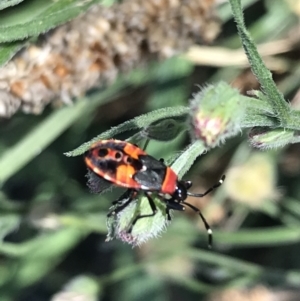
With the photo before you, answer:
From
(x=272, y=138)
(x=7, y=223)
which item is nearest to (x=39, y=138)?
(x=7, y=223)

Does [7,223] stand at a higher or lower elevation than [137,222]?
lower

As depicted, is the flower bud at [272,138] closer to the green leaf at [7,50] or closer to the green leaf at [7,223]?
the green leaf at [7,50]

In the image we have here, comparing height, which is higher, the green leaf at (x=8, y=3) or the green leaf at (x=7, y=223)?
the green leaf at (x=8, y=3)

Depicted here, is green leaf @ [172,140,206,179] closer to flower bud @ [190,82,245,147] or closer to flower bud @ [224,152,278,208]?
flower bud @ [190,82,245,147]

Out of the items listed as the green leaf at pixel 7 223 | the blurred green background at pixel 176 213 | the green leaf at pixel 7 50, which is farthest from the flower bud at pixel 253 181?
the green leaf at pixel 7 50

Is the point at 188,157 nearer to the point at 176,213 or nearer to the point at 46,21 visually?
the point at 46,21

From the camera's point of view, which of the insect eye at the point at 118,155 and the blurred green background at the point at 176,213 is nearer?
the insect eye at the point at 118,155

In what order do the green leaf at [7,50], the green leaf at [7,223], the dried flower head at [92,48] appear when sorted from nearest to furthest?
the green leaf at [7,50], the dried flower head at [92,48], the green leaf at [7,223]
